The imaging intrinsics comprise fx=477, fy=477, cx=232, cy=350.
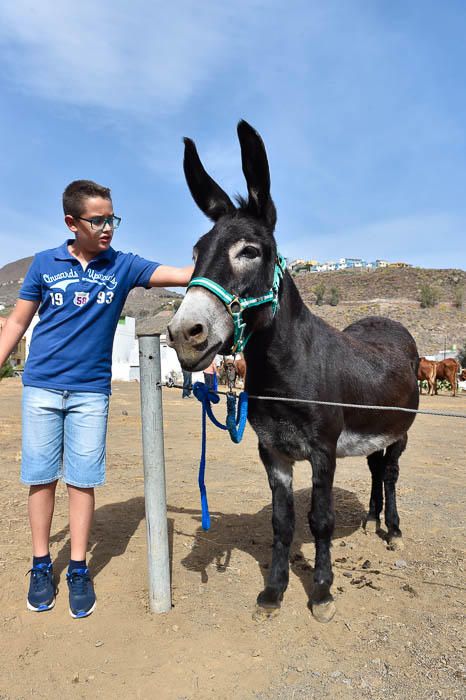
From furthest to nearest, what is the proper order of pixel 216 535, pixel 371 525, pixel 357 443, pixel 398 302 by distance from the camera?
1. pixel 398 302
2. pixel 371 525
3. pixel 216 535
4. pixel 357 443

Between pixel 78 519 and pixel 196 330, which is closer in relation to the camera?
pixel 196 330

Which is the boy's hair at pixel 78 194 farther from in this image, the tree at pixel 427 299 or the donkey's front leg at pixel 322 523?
the tree at pixel 427 299

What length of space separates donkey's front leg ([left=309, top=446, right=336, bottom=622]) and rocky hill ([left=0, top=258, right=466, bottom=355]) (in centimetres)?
3855

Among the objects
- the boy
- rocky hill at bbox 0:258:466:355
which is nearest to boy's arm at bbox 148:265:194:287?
the boy

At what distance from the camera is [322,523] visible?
3090mm

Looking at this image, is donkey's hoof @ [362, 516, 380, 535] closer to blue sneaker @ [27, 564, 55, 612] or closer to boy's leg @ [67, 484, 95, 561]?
boy's leg @ [67, 484, 95, 561]

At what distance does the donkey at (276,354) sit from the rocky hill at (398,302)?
38.0m

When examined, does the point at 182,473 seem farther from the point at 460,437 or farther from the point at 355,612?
the point at 460,437

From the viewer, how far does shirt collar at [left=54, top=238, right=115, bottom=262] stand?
303cm

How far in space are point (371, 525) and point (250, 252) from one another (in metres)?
3.37

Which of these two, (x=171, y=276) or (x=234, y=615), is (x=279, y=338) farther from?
(x=234, y=615)

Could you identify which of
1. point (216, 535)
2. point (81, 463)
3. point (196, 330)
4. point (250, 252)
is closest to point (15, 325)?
point (81, 463)

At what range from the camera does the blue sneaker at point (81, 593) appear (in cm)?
295

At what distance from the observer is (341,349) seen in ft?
11.6
